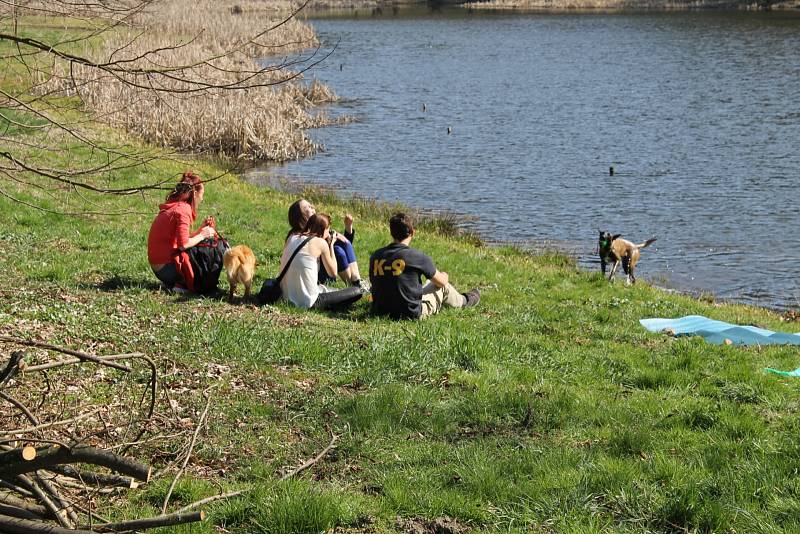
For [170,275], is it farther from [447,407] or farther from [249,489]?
[249,489]

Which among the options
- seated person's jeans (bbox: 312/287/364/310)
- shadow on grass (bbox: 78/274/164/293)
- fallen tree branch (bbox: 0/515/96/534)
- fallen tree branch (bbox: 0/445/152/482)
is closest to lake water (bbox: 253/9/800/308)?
seated person's jeans (bbox: 312/287/364/310)

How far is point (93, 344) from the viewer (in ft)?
26.9

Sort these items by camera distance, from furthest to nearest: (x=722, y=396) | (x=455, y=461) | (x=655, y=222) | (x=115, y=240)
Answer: (x=655, y=222)
(x=115, y=240)
(x=722, y=396)
(x=455, y=461)

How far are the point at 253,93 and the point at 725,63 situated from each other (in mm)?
27804

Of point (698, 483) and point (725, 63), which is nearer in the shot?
point (698, 483)

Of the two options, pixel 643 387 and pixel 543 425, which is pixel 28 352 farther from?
pixel 643 387

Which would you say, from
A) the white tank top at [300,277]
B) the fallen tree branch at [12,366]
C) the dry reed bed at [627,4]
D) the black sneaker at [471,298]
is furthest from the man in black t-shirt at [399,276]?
the dry reed bed at [627,4]

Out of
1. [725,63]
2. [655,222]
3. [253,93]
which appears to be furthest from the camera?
[725,63]

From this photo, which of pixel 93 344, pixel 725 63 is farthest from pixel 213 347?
pixel 725 63

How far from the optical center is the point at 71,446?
4.45 metres

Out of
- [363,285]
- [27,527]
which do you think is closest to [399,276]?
[363,285]

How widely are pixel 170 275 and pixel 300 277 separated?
1517 millimetres

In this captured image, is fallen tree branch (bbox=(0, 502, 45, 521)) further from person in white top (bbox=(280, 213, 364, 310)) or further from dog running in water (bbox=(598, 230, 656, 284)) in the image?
dog running in water (bbox=(598, 230, 656, 284))

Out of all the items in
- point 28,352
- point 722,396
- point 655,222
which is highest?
point 28,352
